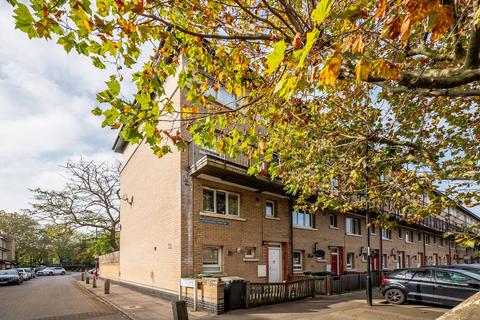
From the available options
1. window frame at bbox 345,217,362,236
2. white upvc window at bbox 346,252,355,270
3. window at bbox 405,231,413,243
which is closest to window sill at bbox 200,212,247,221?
window frame at bbox 345,217,362,236

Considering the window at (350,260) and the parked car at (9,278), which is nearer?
the window at (350,260)

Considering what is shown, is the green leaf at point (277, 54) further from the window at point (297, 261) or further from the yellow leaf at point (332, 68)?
the window at point (297, 261)

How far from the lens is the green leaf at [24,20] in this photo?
3540 mm

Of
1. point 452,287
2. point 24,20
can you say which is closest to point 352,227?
point 452,287

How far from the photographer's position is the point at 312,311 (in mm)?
10562

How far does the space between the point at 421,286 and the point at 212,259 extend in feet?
26.6

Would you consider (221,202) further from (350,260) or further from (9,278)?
(9,278)

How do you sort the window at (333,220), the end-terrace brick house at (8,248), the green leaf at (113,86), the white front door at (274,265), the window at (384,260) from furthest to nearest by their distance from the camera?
1. the end-terrace brick house at (8,248)
2. the window at (384,260)
3. the window at (333,220)
4. the white front door at (274,265)
5. the green leaf at (113,86)

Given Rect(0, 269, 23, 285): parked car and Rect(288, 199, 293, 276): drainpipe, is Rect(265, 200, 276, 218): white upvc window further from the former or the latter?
Rect(0, 269, 23, 285): parked car

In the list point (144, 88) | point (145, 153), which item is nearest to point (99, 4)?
point (144, 88)

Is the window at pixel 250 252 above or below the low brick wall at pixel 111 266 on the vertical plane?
above

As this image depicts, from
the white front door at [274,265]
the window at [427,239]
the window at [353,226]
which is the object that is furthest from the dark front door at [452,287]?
the window at [427,239]

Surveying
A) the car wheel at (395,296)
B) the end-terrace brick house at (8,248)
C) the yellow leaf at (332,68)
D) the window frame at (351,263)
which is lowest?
the end-terrace brick house at (8,248)

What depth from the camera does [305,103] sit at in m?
7.54
